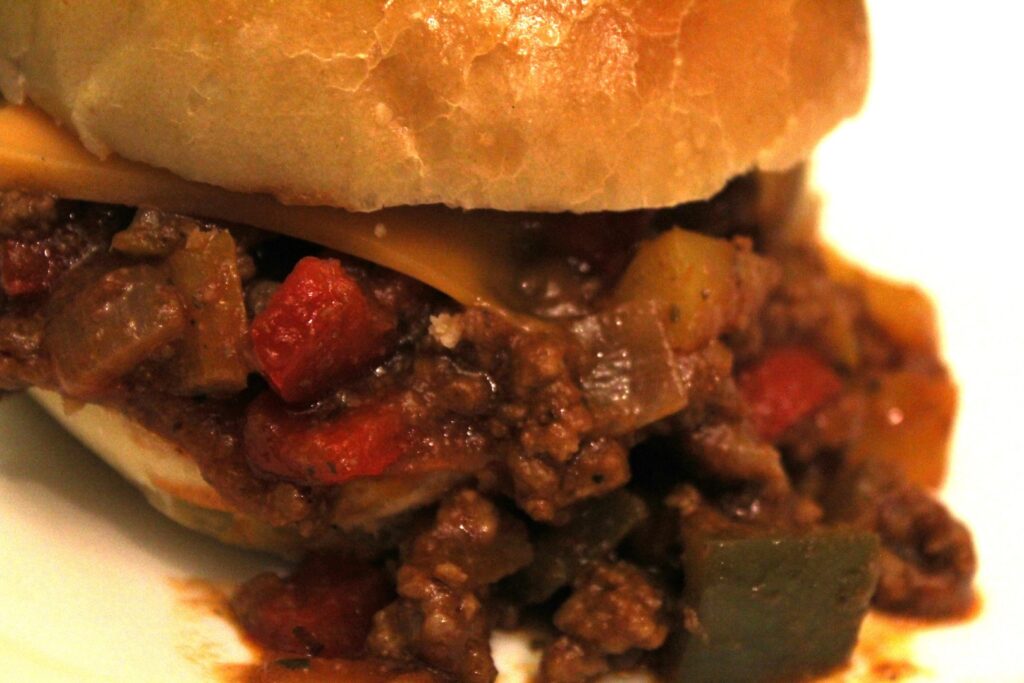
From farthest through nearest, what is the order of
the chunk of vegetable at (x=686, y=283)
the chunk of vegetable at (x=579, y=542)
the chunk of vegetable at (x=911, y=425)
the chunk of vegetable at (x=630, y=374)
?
the chunk of vegetable at (x=911, y=425), the chunk of vegetable at (x=579, y=542), the chunk of vegetable at (x=686, y=283), the chunk of vegetable at (x=630, y=374)

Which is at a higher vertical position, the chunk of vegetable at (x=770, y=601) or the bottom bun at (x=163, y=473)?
the bottom bun at (x=163, y=473)

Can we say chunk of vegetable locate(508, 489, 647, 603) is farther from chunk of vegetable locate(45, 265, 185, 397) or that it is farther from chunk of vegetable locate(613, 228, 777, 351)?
chunk of vegetable locate(45, 265, 185, 397)

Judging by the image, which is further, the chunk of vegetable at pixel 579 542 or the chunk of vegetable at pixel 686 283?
the chunk of vegetable at pixel 579 542

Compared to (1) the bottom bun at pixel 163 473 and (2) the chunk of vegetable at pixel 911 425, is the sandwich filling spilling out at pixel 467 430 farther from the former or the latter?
(2) the chunk of vegetable at pixel 911 425

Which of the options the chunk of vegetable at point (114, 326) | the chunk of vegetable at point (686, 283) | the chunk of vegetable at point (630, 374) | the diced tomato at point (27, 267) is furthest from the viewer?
the chunk of vegetable at point (686, 283)

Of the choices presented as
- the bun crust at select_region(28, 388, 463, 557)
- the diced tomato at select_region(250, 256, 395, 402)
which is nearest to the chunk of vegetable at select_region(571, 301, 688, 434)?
the bun crust at select_region(28, 388, 463, 557)

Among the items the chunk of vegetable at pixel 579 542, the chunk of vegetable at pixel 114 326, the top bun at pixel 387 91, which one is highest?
the top bun at pixel 387 91

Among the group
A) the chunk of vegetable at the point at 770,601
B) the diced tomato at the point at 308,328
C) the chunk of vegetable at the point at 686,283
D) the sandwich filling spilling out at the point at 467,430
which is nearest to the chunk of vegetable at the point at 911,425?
the sandwich filling spilling out at the point at 467,430
